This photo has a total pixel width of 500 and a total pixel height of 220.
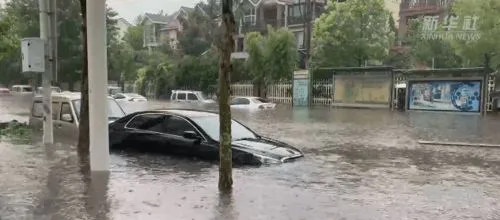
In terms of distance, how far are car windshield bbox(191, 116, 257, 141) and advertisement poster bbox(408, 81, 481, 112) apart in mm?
23249

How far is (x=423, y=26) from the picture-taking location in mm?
43031

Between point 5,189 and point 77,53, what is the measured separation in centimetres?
4818

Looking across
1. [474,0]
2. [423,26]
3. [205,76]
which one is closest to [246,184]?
[474,0]

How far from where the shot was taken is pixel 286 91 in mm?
43625

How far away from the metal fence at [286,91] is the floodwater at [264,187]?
2692 centimetres

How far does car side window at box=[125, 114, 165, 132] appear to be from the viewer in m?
11.6

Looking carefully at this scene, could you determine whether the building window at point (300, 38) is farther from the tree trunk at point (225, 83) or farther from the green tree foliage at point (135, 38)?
the tree trunk at point (225, 83)

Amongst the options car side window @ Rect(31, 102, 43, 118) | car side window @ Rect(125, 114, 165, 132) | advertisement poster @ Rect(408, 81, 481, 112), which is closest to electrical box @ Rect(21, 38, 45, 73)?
car side window @ Rect(125, 114, 165, 132)

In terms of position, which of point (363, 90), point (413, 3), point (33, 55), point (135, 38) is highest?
point (413, 3)

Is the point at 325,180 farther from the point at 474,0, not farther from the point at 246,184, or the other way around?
the point at 474,0

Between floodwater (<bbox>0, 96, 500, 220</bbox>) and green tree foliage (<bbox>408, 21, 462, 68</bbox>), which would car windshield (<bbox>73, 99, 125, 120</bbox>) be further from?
green tree foliage (<bbox>408, 21, 462, 68</bbox>)

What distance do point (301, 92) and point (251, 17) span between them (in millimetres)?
23875

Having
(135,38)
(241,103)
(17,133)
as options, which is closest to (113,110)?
(17,133)

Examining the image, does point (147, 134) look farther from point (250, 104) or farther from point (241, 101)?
point (241, 101)
